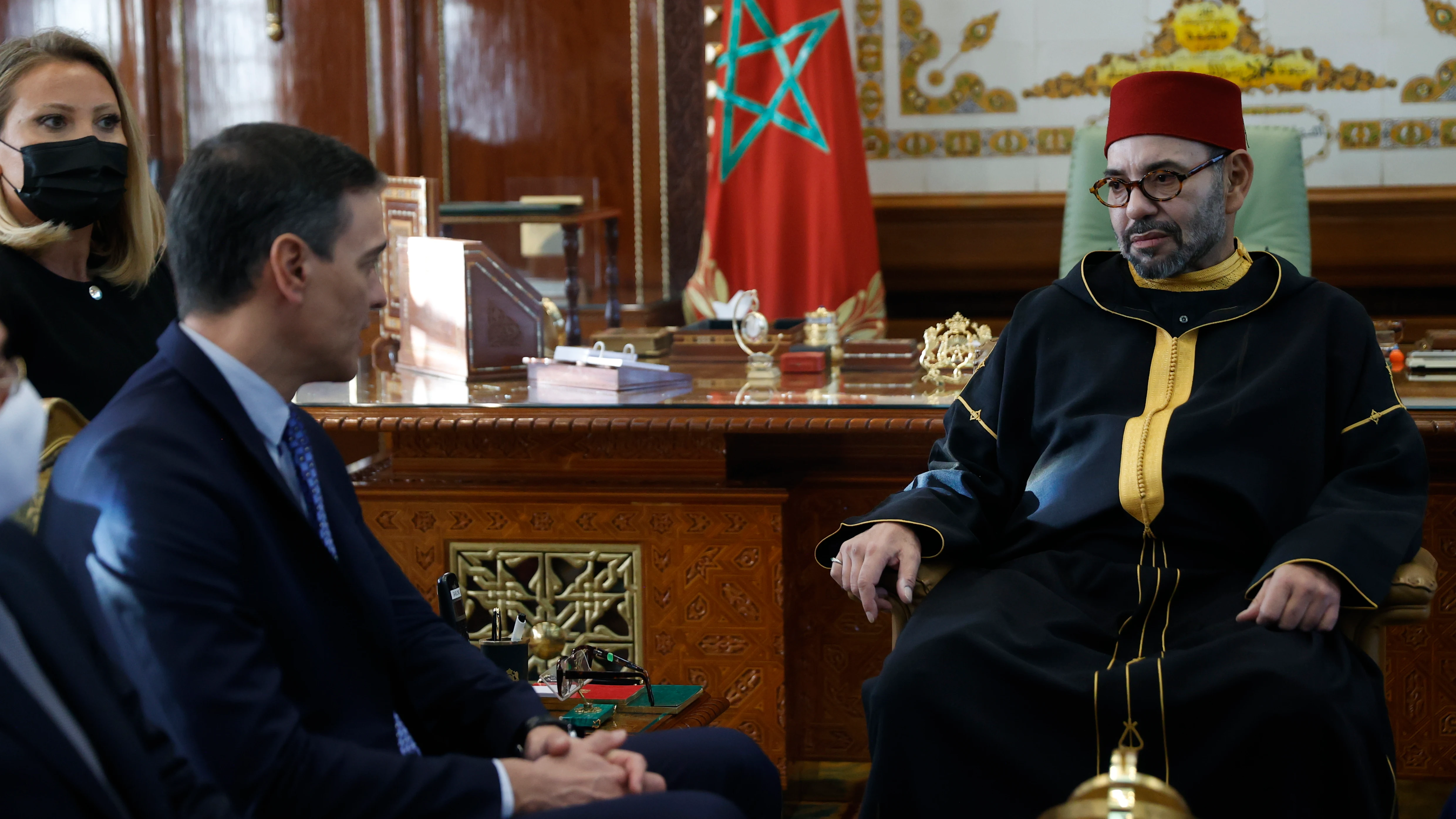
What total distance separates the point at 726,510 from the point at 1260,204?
1749 millimetres

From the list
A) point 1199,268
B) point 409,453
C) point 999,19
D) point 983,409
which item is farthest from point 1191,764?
point 999,19

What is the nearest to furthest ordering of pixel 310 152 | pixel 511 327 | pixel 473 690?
1. pixel 310 152
2. pixel 473 690
3. pixel 511 327

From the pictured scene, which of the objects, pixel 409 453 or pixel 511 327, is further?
pixel 511 327

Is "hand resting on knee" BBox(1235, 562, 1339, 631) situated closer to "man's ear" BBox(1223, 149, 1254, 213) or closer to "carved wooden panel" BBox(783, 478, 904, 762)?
"man's ear" BBox(1223, 149, 1254, 213)

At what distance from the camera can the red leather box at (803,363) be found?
334 centimetres

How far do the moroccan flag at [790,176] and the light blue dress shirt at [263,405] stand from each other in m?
3.05

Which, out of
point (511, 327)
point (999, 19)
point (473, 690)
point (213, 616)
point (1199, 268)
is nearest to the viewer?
point (213, 616)

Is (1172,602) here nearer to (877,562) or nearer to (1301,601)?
(1301,601)

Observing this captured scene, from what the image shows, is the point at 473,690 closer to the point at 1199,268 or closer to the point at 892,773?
the point at 892,773

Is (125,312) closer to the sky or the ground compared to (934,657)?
closer to the sky

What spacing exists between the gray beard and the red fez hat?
91mm

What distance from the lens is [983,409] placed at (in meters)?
2.45

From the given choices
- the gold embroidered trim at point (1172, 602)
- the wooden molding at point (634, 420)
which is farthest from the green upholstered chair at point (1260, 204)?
the gold embroidered trim at point (1172, 602)

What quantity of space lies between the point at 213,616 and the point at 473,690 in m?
0.43
